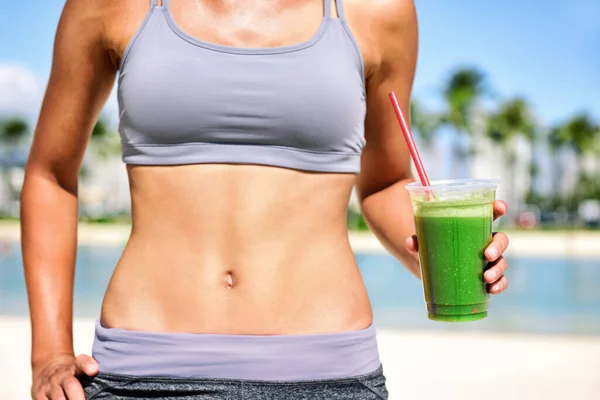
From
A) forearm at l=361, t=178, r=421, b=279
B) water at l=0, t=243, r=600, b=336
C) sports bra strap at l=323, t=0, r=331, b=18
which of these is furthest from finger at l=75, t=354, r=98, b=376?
water at l=0, t=243, r=600, b=336

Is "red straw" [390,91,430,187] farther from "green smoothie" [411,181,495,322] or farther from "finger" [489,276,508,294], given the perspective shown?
"finger" [489,276,508,294]

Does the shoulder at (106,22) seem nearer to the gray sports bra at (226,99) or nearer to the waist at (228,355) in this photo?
the gray sports bra at (226,99)

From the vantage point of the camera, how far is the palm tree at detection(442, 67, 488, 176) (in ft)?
A: 183

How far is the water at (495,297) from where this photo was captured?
1169 cm

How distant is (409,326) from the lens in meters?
11.3

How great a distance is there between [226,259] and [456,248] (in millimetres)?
467

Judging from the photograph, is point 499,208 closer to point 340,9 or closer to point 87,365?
point 340,9

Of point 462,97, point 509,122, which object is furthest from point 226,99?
point 509,122

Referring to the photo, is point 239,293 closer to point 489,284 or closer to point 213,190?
point 213,190

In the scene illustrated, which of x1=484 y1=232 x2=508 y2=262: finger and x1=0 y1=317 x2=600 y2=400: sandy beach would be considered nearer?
x1=484 y1=232 x2=508 y2=262: finger

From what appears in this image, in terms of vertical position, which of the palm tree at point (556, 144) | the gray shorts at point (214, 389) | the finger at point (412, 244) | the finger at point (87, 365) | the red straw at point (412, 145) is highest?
the red straw at point (412, 145)

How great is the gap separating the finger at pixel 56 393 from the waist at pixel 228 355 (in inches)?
3.5

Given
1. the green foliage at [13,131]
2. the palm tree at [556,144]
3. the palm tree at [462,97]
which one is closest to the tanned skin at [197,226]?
the palm tree at [462,97]

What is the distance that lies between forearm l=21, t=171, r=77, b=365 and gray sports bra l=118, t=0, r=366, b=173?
10.3 inches
